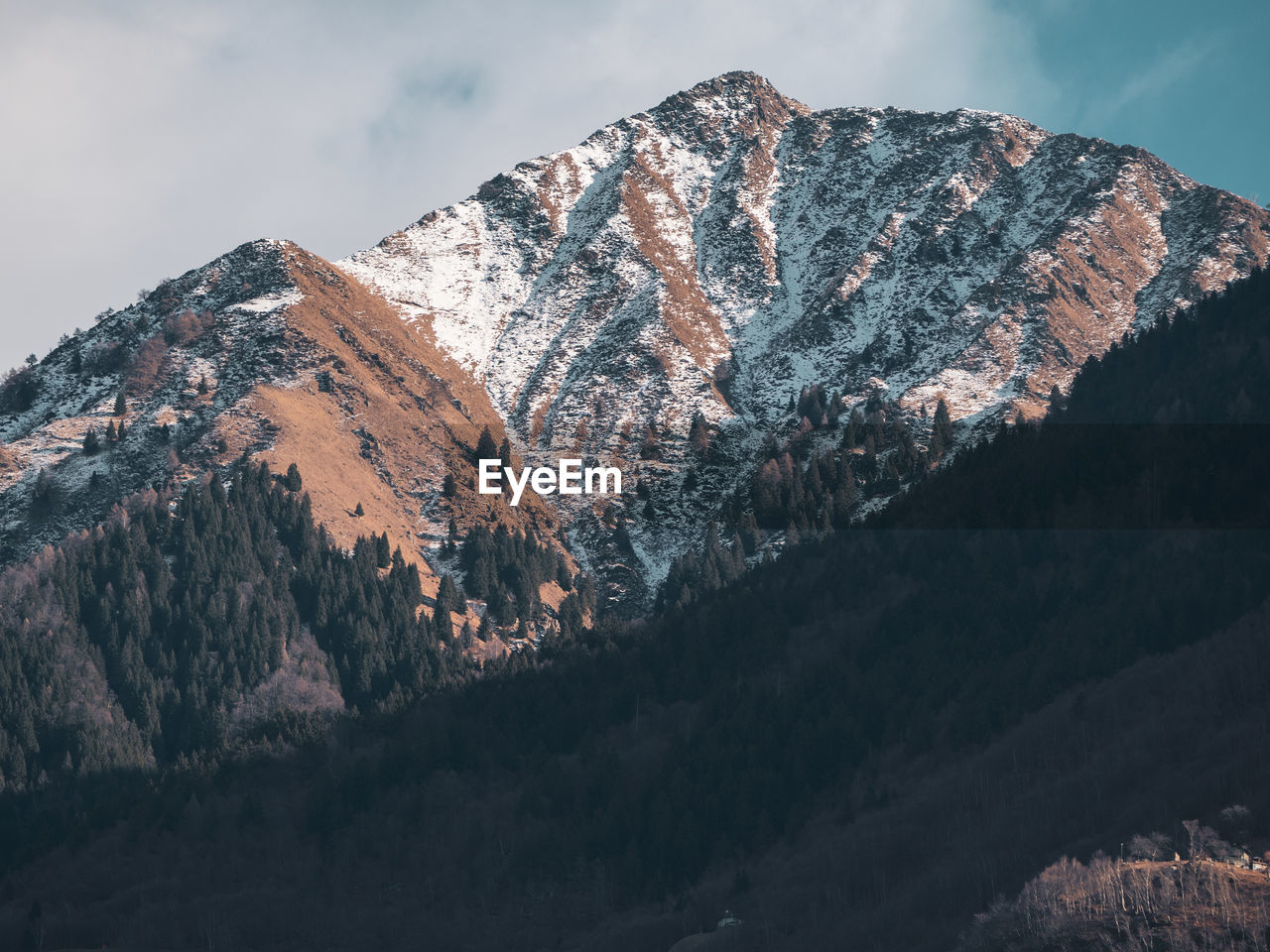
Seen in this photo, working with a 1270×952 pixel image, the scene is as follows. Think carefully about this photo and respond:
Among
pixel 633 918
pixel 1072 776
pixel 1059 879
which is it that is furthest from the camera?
pixel 633 918

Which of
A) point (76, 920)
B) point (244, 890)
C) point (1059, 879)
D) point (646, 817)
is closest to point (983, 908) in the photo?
point (1059, 879)

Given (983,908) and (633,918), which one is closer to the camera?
(983,908)

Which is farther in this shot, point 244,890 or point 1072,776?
point 244,890

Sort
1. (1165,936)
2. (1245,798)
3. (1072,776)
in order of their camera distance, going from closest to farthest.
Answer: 1. (1165,936)
2. (1245,798)
3. (1072,776)

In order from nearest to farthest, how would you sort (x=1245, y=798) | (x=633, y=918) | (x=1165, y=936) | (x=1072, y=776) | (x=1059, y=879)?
(x=1165, y=936), (x=1059, y=879), (x=1245, y=798), (x=1072, y=776), (x=633, y=918)

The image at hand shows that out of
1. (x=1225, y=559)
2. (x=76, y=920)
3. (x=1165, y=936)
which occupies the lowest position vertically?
(x=1165, y=936)

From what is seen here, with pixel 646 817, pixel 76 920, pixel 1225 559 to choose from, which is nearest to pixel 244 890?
pixel 76 920

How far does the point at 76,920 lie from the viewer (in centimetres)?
19038

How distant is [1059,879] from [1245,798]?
2188 cm

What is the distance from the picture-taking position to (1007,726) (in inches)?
7387

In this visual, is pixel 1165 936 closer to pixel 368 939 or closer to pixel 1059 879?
pixel 1059 879

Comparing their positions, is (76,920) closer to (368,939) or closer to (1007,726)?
(368,939)

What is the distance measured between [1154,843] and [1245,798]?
10.5 meters

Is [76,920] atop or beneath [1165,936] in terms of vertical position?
atop
